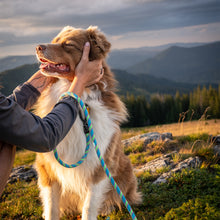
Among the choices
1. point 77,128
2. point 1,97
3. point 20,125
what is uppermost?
point 1,97

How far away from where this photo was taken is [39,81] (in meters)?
3.28

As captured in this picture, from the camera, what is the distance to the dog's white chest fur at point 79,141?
3219mm

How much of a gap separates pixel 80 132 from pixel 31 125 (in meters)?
1.60

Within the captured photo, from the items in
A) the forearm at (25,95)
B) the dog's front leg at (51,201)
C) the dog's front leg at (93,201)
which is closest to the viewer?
the forearm at (25,95)

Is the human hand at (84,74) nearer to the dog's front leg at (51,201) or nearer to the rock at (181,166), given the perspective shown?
the dog's front leg at (51,201)

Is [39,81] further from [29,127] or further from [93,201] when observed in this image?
[93,201]

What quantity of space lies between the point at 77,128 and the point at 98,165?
0.67m

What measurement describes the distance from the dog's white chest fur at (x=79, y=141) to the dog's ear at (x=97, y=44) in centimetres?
58

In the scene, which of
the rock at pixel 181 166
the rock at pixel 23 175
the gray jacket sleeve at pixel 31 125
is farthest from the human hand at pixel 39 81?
the rock at pixel 23 175

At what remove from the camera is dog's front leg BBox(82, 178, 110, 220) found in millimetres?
3318

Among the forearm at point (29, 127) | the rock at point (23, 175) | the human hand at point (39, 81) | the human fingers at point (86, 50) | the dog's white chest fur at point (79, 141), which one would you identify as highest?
the human fingers at point (86, 50)

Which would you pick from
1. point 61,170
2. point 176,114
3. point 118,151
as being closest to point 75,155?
point 61,170

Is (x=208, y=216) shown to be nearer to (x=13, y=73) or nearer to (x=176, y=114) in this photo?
(x=13, y=73)

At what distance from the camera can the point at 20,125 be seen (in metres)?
1.61
